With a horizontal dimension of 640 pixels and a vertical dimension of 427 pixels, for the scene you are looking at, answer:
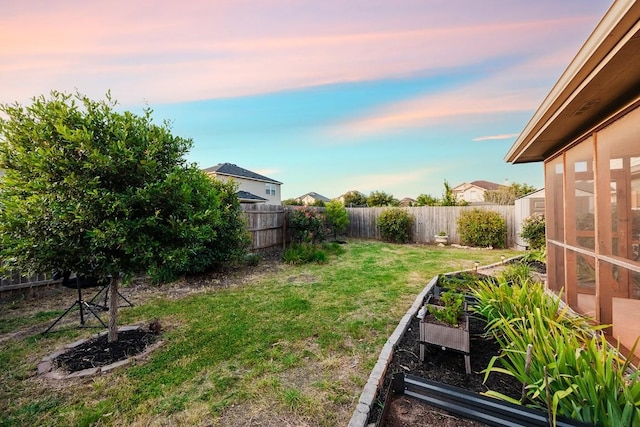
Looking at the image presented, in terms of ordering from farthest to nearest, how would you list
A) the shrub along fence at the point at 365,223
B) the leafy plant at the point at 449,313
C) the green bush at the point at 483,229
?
1. the green bush at the point at 483,229
2. the shrub along fence at the point at 365,223
3. the leafy plant at the point at 449,313

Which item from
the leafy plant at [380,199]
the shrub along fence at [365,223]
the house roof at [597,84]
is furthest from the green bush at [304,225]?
the leafy plant at [380,199]

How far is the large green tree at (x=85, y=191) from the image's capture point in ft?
8.00

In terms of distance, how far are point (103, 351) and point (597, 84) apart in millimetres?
5258

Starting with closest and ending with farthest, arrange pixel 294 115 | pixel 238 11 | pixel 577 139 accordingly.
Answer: pixel 577 139, pixel 238 11, pixel 294 115

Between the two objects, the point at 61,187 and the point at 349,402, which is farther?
the point at 61,187

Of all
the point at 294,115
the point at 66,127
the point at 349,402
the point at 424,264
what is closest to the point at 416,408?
the point at 349,402

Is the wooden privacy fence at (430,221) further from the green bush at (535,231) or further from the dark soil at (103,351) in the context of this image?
the dark soil at (103,351)

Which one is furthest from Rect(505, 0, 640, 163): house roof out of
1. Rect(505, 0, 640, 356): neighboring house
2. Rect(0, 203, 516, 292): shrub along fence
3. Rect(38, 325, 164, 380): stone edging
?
Rect(0, 203, 516, 292): shrub along fence

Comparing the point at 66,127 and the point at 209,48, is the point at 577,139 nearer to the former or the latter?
the point at 66,127

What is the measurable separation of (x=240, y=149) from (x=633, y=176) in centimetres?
1438

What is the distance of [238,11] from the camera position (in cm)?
494

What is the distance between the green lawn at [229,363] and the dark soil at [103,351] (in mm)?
207

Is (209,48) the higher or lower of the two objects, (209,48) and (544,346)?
the higher

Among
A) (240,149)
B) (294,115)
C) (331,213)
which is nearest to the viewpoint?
(294,115)
